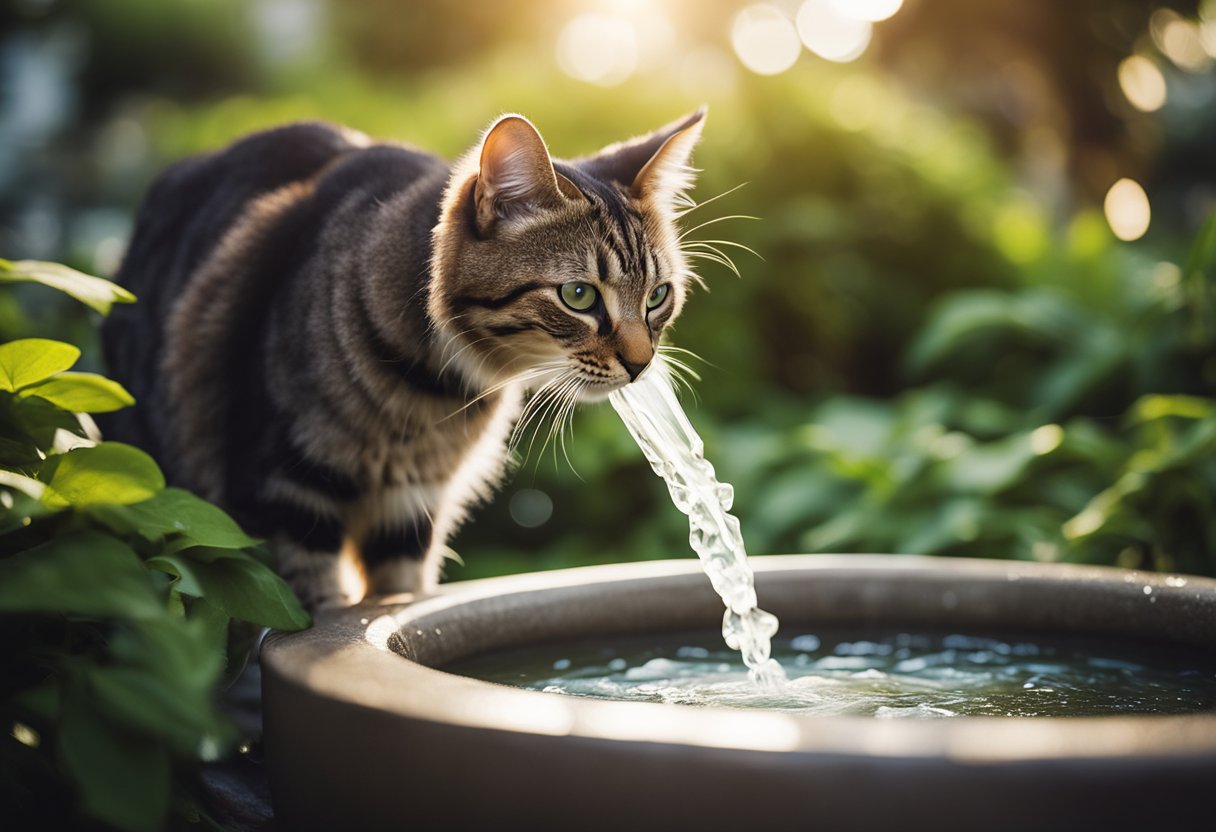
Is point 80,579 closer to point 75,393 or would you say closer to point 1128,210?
point 75,393

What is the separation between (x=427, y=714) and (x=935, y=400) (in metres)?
3.26

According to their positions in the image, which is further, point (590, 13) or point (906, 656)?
point (590, 13)

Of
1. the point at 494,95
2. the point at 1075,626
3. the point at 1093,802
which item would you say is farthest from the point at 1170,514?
the point at 494,95

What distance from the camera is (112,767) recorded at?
1.24m

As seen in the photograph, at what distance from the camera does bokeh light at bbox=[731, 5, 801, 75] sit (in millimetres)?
5965

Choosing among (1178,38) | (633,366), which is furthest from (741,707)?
(1178,38)

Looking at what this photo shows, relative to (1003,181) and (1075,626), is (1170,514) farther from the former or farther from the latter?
(1003,181)

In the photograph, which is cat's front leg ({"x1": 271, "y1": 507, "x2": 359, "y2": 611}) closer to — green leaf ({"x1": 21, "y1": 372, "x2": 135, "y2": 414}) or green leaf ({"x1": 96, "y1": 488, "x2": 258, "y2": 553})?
green leaf ({"x1": 96, "y1": 488, "x2": 258, "y2": 553})

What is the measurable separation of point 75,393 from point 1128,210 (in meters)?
8.62

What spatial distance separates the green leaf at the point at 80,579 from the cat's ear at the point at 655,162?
130 cm

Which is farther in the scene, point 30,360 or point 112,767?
point 30,360

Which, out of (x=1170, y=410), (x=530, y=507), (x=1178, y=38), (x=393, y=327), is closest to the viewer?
(x=393, y=327)

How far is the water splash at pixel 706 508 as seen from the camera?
2.12 meters

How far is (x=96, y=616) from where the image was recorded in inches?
58.0
